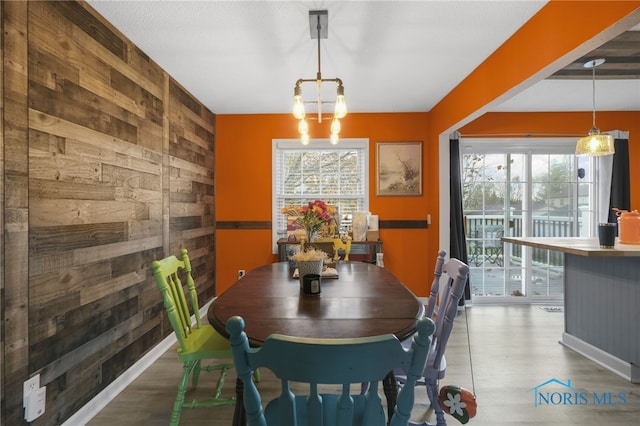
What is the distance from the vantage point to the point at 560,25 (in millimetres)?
1973

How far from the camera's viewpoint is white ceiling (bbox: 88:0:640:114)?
213 centimetres

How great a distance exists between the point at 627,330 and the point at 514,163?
2.46m

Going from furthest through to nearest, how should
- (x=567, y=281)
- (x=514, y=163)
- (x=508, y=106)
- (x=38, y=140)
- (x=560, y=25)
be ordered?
(x=514, y=163)
(x=508, y=106)
(x=567, y=281)
(x=560, y=25)
(x=38, y=140)

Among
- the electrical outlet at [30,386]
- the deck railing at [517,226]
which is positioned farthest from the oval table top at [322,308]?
the deck railing at [517,226]

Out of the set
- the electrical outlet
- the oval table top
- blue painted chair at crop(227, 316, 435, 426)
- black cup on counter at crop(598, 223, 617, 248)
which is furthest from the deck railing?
the electrical outlet

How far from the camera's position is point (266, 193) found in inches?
174

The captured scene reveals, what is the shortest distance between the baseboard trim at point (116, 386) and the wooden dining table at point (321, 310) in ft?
3.73

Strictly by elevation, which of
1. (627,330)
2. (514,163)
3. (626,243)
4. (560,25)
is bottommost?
(627,330)

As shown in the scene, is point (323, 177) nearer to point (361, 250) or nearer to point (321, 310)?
point (361, 250)

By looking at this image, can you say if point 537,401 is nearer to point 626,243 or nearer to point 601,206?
point 626,243

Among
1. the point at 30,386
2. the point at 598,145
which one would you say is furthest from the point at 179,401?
the point at 598,145

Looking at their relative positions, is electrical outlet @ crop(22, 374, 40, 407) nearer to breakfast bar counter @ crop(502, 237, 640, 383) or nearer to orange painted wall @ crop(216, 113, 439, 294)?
orange painted wall @ crop(216, 113, 439, 294)

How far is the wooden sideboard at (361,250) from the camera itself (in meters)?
4.16

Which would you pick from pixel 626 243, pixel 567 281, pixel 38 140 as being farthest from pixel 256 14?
pixel 567 281
